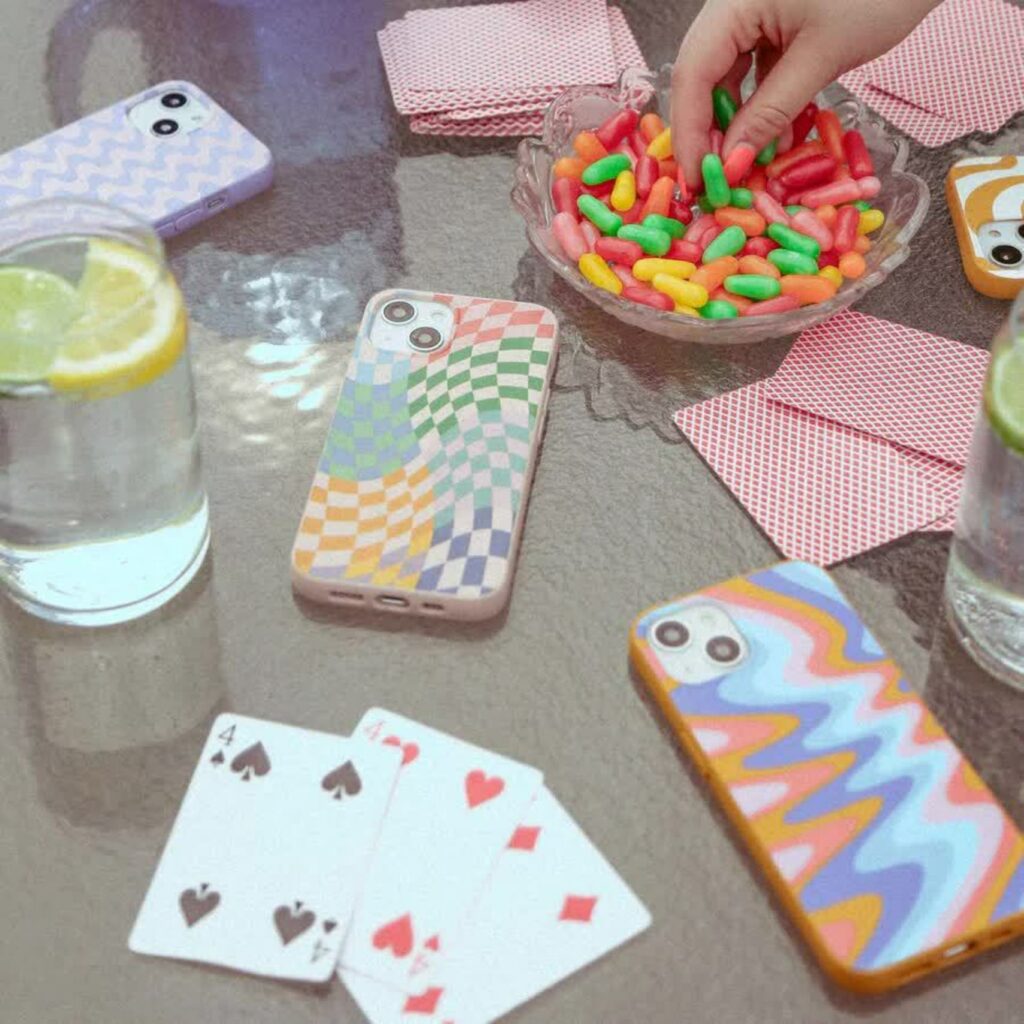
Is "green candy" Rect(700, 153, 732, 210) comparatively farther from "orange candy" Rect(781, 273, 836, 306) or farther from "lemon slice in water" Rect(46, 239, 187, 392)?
"lemon slice in water" Rect(46, 239, 187, 392)

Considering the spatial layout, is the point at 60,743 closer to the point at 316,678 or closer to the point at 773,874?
the point at 316,678

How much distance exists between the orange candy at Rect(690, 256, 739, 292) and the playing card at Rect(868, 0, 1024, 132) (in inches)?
11.3

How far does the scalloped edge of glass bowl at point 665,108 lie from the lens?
94cm

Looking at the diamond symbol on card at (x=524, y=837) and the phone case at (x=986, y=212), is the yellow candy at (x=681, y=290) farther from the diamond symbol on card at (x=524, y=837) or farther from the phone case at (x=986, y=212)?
the diamond symbol on card at (x=524, y=837)

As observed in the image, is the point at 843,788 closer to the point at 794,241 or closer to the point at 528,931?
the point at 528,931

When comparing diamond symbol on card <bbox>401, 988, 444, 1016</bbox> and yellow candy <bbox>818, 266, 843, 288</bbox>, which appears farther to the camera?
yellow candy <bbox>818, 266, 843, 288</bbox>

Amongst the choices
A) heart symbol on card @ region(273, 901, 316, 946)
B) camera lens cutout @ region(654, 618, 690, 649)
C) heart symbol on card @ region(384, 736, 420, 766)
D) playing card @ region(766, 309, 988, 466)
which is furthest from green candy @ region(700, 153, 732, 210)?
heart symbol on card @ region(273, 901, 316, 946)

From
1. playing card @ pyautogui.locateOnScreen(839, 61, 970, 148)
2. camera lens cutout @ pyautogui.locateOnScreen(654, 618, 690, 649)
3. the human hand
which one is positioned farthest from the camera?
playing card @ pyautogui.locateOnScreen(839, 61, 970, 148)

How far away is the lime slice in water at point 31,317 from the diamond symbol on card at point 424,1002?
13.3 inches

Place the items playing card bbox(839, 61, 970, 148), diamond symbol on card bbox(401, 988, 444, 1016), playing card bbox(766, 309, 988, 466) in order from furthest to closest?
playing card bbox(839, 61, 970, 148) → playing card bbox(766, 309, 988, 466) → diamond symbol on card bbox(401, 988, 444, 1016)

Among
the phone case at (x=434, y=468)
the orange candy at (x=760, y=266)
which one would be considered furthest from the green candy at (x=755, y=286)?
the phone case at (x=434, y=468)

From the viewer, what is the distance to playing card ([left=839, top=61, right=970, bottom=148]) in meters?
1.12

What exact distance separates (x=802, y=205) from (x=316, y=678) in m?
0.47

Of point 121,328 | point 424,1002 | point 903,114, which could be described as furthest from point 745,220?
point 424,1002
